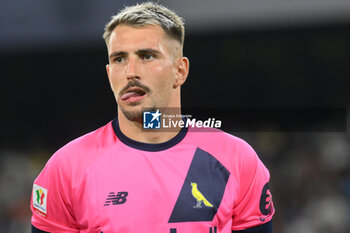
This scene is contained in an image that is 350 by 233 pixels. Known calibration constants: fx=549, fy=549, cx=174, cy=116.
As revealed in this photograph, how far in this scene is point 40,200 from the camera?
9.98 feet

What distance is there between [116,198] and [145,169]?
0.22 metres

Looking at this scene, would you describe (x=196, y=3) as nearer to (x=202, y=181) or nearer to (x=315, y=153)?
(x=315, y=153)

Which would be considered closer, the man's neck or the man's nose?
the man's nose

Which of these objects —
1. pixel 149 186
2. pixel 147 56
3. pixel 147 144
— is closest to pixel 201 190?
pixel 149 186

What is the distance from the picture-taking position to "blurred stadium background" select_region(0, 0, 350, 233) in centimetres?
913

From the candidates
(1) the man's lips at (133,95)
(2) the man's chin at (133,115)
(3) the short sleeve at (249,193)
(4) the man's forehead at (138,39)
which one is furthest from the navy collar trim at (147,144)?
(4) the man's forehead at (138,39)

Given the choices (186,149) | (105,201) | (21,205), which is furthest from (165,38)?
(21,205)

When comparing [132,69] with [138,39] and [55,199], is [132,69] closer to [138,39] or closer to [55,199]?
[138,39]

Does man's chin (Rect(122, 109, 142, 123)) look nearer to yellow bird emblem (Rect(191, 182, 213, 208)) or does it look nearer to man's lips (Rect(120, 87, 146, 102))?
man's lips (Rect(120, 87, 146, 102))

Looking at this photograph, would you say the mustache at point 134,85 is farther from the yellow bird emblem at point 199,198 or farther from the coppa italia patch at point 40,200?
the coppa italia patch at point 40,200

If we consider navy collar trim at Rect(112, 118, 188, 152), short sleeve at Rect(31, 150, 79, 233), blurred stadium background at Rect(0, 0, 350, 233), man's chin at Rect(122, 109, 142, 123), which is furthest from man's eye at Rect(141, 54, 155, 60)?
blurred stadium background at Rect(0, 0, 350, 233)

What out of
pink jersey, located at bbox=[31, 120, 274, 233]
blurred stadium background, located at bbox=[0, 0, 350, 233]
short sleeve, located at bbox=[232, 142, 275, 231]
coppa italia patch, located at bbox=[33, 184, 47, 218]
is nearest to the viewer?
pink jersey, located at bbox=[31, 120, 274, 233]

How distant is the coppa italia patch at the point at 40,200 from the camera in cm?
301

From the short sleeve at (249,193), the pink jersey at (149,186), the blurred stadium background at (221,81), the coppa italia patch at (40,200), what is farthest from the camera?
the blurred stadium background at (221,81)
